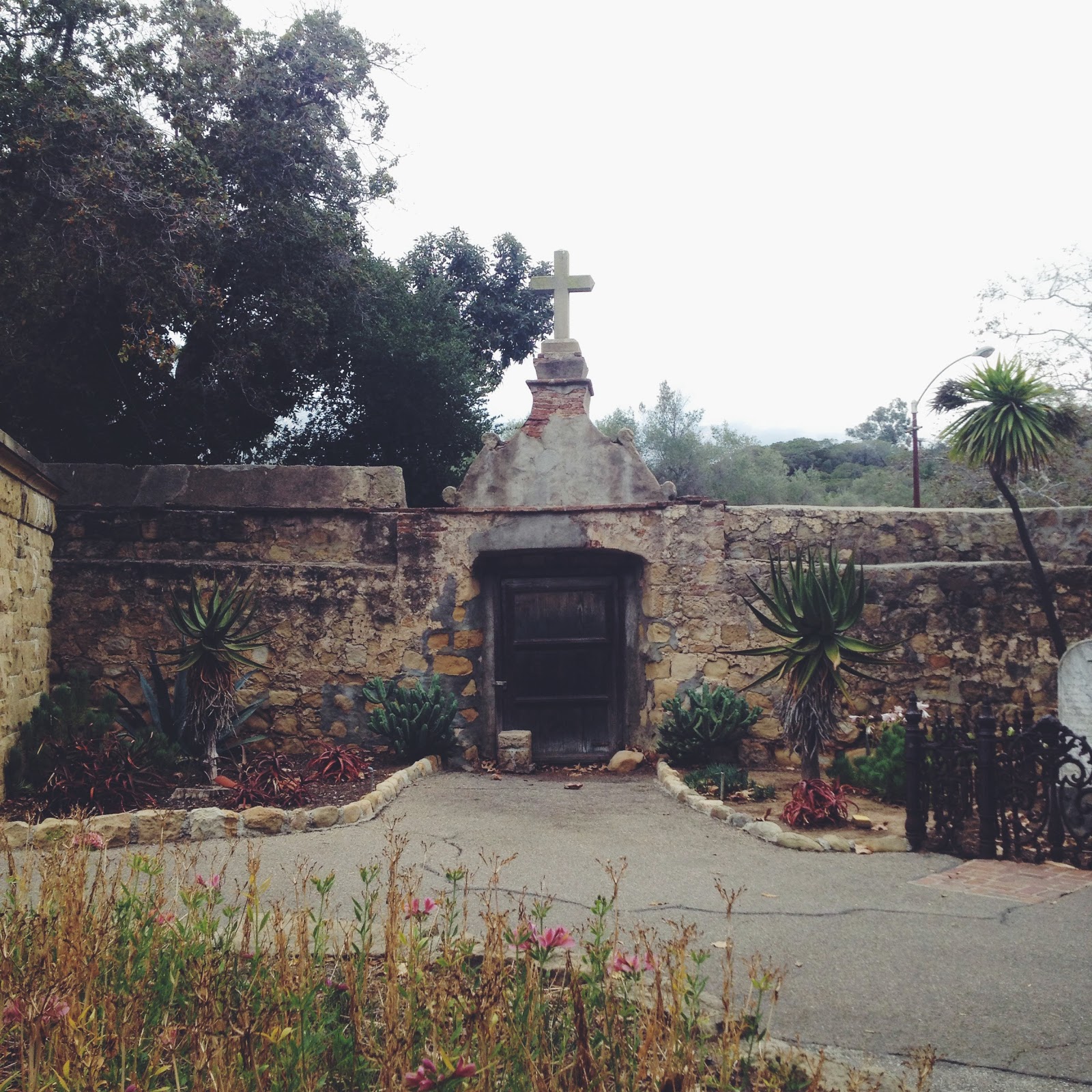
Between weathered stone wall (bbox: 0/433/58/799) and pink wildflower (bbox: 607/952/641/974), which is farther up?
weathered stone wall (bbox: 0/433/58/799)

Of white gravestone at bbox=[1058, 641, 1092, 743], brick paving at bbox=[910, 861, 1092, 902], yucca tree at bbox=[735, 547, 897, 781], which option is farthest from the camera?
yucca tree at bbox=[735, 547, 897, 781]

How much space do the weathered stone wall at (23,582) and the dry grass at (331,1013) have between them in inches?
180

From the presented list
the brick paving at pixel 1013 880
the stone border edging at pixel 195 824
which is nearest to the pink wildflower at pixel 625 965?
the brick paving at pixel 1013 880

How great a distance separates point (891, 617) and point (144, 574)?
7443mm

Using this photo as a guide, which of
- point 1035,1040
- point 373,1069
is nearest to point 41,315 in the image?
point 373,1069

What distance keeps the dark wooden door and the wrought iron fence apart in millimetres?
4358

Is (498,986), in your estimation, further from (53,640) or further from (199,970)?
(53,640)

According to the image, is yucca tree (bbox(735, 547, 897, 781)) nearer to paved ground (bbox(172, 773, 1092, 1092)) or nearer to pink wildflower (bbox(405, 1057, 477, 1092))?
paved ground (bbox(172, 773, 1092, 1092))

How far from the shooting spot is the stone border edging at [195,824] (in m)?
5.87

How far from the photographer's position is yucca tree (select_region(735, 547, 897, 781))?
22.0ft

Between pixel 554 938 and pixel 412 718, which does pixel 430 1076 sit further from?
pixel 412 718

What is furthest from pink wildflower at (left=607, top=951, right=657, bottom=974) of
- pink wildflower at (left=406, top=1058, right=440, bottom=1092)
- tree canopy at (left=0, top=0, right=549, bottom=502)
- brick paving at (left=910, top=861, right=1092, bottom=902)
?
tree canopy at (left=0, top=0, right=549, bottom=502)

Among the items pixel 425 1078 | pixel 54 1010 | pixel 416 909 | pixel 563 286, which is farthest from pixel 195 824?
pixel 563 286

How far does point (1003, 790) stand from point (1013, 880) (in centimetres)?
68
